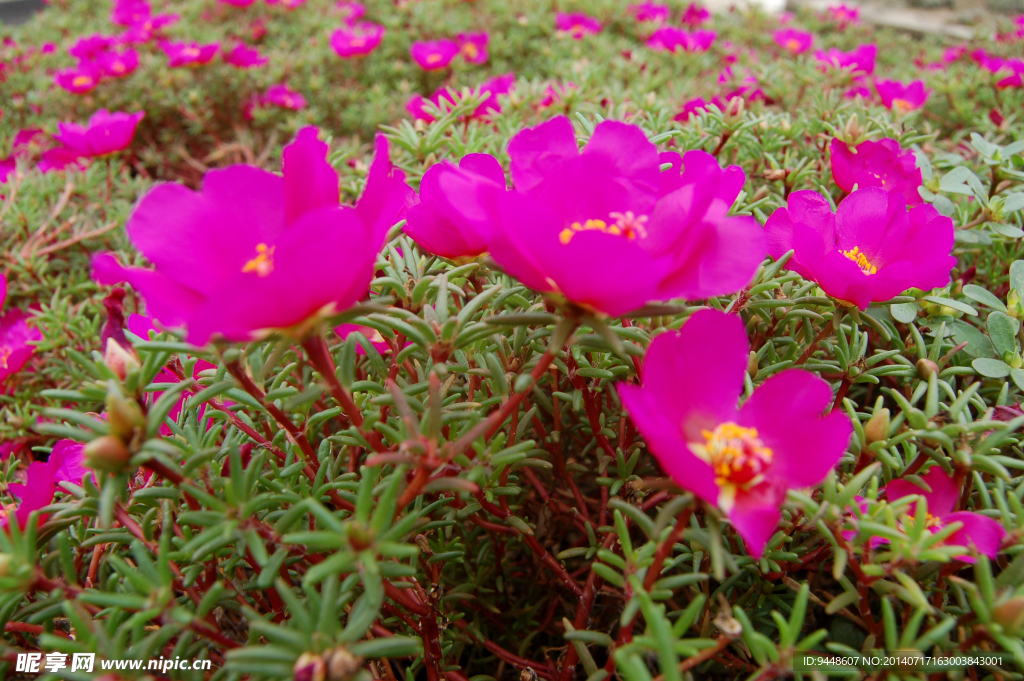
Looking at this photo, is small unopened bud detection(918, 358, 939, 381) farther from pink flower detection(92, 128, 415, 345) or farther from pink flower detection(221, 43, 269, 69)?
pink flower detection(221, 43, 269, 69)

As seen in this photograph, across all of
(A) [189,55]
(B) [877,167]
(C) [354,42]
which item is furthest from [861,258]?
(A) [189,55]

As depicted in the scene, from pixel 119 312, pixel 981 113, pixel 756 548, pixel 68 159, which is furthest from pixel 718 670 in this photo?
pixel 68 159

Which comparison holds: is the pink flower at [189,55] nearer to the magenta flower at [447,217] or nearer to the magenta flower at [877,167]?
the magenta flower at [447,217]

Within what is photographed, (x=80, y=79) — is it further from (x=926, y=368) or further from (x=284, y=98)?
(x=926, y=368)

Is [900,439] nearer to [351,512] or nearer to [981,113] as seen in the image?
[351,512]

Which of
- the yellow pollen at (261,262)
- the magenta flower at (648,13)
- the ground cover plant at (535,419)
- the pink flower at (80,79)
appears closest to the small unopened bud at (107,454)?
the ground cover plant at (535,419)

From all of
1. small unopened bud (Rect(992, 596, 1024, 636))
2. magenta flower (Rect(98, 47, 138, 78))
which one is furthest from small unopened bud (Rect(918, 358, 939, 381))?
magenta flower (Rect(98, 47, 138, 78))
